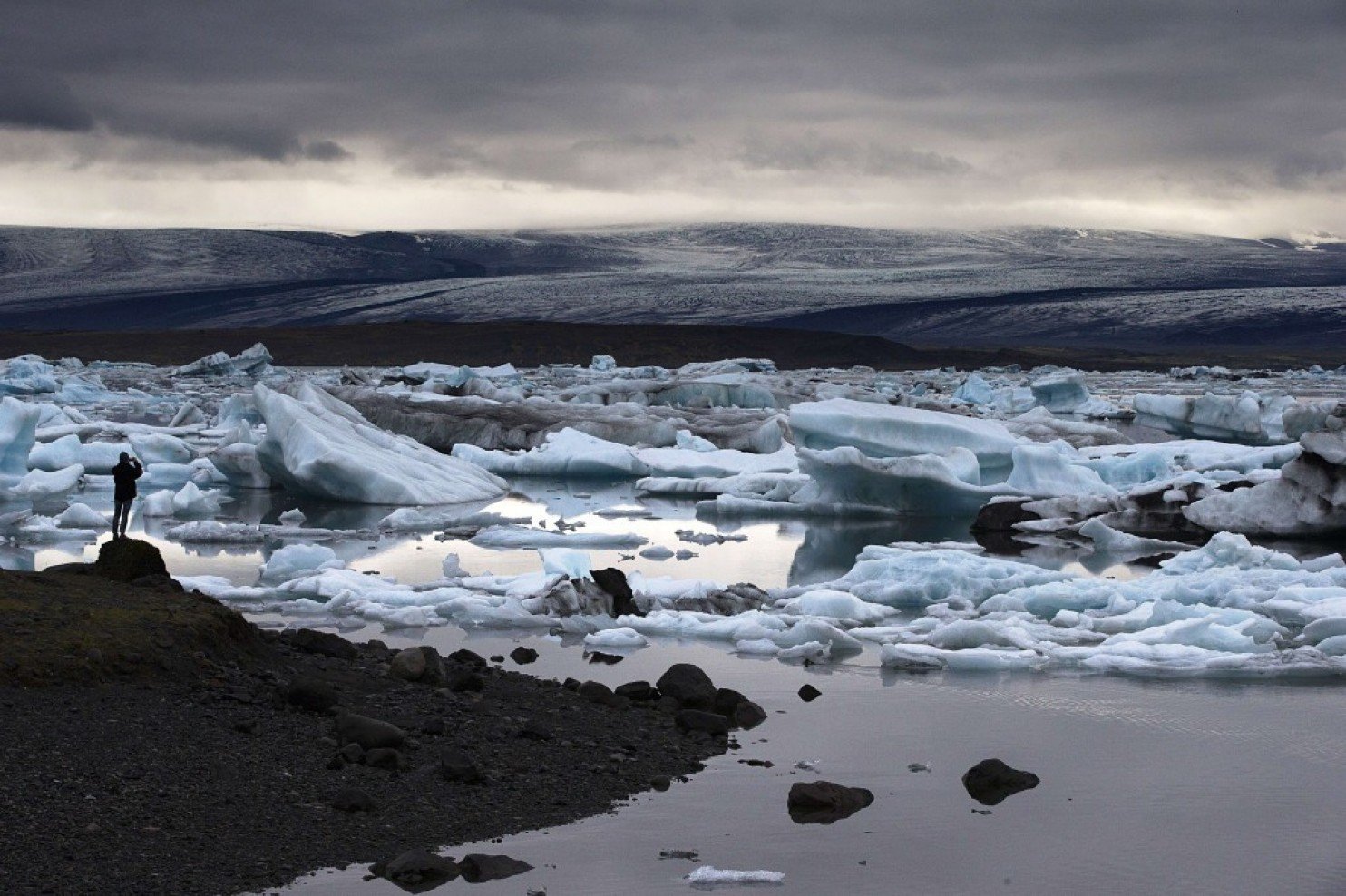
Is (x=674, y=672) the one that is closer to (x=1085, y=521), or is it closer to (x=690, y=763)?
(x=690, y=763)

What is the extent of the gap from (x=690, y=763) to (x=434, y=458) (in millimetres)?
10982

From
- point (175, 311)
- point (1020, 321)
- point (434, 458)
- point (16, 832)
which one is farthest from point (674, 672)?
point (175, 311)

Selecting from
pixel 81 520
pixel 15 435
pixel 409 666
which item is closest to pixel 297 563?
pixel 81 520

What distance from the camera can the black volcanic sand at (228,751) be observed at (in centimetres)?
444

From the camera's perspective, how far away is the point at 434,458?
1638 centimetres

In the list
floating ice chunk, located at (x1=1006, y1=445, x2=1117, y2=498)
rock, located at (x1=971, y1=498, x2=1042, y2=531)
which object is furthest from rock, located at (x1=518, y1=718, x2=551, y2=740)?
floating ice chunk, located at (x1=1006, y1=445, x2=1117, y2=498)

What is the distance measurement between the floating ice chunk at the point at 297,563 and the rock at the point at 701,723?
4.47m

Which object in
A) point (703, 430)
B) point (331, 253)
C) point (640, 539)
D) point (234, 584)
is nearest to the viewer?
point (234, 584)

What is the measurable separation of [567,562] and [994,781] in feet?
14.6

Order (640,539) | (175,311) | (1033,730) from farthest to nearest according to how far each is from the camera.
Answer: (175,311) < (640,539) < (1033,730)

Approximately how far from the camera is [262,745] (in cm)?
532

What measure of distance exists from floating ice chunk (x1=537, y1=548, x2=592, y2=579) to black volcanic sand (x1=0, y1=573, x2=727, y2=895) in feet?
8.52

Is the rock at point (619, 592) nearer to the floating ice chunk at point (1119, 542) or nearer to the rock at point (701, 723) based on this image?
the rock at point (701, 723)

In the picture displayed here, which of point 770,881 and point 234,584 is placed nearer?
point 770,881
